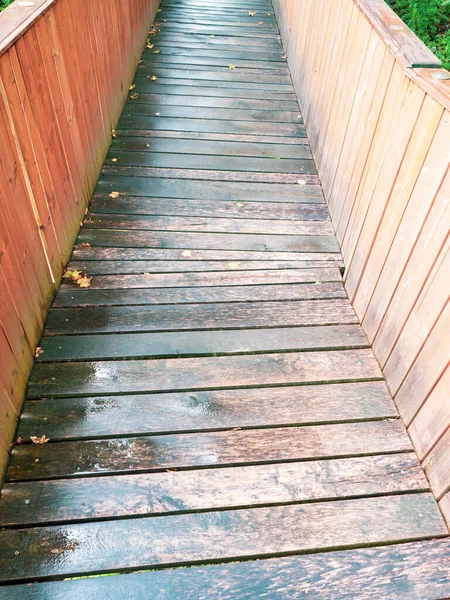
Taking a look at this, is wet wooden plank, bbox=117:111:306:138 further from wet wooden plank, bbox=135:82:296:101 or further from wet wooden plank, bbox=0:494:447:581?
wet wooden plank, bbox=0:494:447:581

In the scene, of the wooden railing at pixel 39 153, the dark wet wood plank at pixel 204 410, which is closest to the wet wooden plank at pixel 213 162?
the wooden railing at pixel 39 153

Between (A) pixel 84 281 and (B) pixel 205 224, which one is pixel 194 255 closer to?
(B) pixel 205 224

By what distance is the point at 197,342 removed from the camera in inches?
86.7

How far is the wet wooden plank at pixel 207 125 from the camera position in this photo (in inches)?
147

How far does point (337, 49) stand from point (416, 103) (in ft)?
4.53

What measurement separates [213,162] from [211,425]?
218 cm

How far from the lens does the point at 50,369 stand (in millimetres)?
2021

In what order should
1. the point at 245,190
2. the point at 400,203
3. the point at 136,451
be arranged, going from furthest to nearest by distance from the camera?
the point at 245,190, the point at 400,203, the point at 136,451

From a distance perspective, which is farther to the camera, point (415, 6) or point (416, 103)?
point (415, 6)

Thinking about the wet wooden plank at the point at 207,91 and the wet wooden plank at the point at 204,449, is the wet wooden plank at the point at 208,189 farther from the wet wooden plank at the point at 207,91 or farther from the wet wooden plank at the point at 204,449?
the wet wooden plank at the point at 204,449

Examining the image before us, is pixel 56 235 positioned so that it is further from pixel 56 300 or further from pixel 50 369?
pixel 50 369

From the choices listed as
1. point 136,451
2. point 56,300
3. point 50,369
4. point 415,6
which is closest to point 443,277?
point 136,451

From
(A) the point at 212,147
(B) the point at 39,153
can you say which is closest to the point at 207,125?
(A) the point at 212,147

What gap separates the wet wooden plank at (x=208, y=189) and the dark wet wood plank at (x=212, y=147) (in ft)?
1.30
